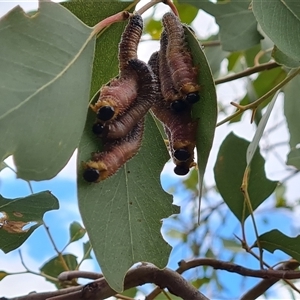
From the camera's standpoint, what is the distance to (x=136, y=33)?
1.62 ft

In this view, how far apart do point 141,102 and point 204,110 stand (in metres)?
0.06

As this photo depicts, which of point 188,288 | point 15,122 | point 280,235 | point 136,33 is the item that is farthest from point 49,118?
point 280,235

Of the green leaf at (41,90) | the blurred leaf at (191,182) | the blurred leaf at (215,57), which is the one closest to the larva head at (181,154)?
the green leaf at (41,90)

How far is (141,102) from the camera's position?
1.55 ft

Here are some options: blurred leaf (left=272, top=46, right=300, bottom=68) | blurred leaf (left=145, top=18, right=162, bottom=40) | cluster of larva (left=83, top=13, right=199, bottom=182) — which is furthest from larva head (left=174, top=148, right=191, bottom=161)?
blurred leaf (left=145, top=18, right=162, bottom=40)

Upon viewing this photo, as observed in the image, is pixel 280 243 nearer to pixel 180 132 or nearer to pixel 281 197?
pixel 180 132

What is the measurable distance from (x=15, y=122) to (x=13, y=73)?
41 mm

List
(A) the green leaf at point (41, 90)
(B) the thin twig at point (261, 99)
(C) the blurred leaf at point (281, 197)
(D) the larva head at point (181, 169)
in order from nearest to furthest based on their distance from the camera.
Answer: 1. (A) the green leaf at point (41, 90)
2. (D) the larva head at point (181, 169)
3. (B) the thin twig at point (261, 99)
4. (C) the blurred leaf at point (281, 197)

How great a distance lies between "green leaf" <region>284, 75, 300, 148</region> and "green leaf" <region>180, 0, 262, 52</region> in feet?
0.37

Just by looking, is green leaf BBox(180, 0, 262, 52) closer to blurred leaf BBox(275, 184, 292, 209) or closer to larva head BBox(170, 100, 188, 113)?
larva head BBox(170, 100, 188, 113)

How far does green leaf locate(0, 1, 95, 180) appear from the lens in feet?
1.29

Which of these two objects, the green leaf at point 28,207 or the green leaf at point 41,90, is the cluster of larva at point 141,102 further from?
the green leaf at point 28,207

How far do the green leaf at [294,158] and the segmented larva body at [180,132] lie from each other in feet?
1.16

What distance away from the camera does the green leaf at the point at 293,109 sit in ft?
2.77
